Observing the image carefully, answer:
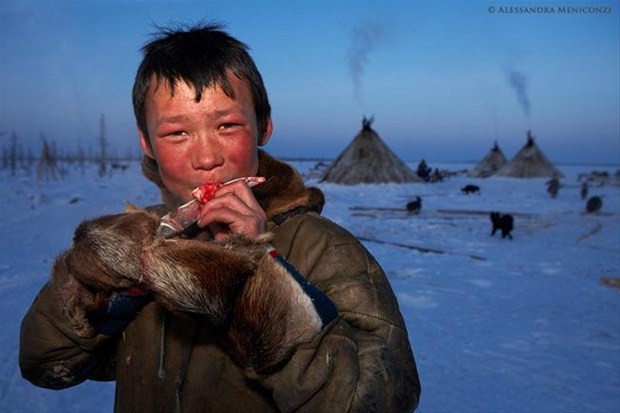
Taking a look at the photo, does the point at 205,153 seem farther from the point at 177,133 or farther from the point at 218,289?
the point at 218,289

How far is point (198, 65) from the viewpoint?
1317 mm

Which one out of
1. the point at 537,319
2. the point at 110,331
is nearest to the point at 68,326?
the point at 110,331

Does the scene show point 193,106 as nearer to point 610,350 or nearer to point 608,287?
point 610,350

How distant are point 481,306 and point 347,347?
5.26 m

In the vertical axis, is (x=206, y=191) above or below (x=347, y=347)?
above

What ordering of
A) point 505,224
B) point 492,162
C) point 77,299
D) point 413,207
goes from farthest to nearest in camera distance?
point 492,162, point 413,207, point 505,224, point 77,299

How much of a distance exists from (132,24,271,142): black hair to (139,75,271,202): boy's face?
0.02m

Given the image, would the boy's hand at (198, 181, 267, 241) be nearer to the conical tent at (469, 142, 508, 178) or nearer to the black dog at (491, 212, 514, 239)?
the black dog at (491, 212, 514, 239)

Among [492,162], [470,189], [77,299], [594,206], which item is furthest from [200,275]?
[492,162]

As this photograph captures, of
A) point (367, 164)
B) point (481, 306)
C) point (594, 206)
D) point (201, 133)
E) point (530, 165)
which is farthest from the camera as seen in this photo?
point (530, 165)

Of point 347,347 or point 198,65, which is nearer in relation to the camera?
point 347,347

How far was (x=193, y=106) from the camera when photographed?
4.25 feet

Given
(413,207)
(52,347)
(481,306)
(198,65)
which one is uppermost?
(198,65)

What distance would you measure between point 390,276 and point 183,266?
256 inches
